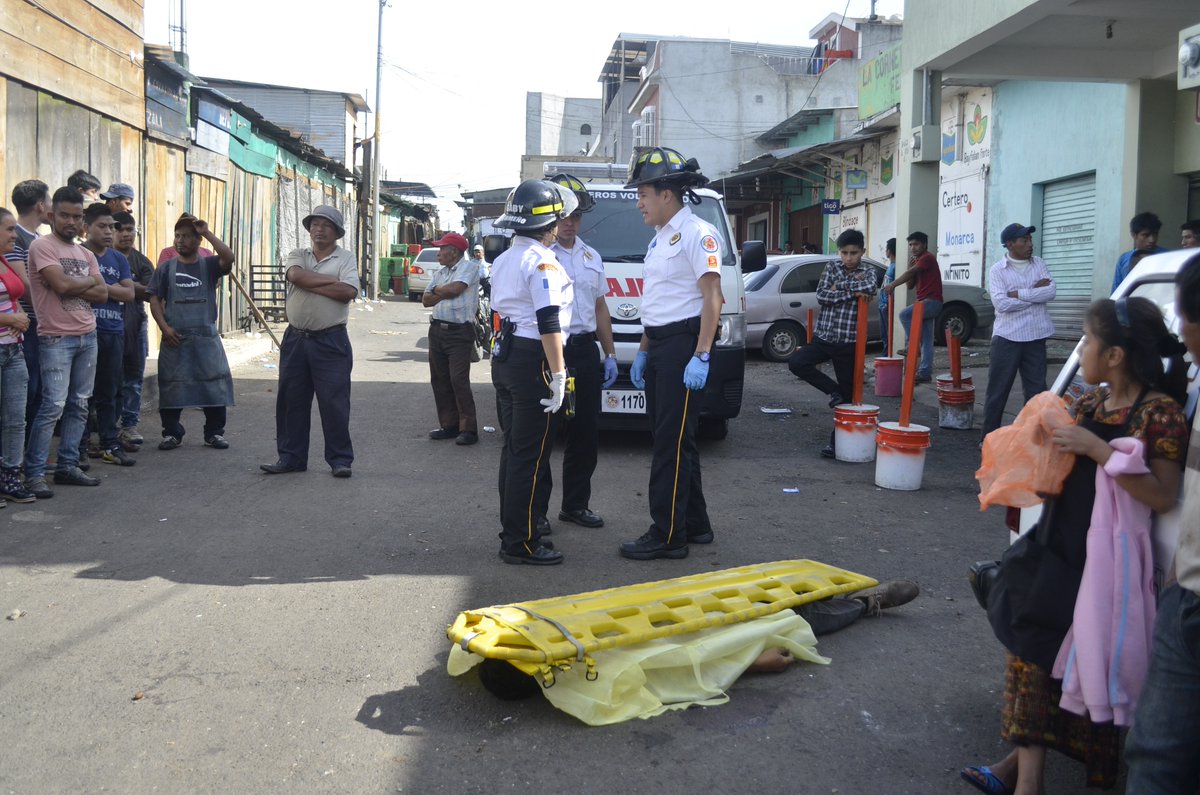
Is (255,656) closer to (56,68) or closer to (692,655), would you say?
(692,655)

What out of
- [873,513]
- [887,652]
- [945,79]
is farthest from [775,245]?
[887,652]

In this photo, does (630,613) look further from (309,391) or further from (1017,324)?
(1017,324)

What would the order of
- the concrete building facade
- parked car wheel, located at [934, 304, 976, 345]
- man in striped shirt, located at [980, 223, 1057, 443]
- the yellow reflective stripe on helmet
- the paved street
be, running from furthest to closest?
parked car wheel, located at [934, 304, 976, 345] < the concrete building facade < man in striped shirt, located at [980, 223, 1057, 443] < the yellow reflective stripe on helmet < the paved street

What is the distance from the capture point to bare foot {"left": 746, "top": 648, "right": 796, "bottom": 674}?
4.16 m

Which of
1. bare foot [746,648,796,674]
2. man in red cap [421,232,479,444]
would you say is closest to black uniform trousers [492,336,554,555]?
bare foot [746,648,796,674]

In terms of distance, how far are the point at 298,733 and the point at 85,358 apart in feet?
14.7

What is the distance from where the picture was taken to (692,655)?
13.0 ft

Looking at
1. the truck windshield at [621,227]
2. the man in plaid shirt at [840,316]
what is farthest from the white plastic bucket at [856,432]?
the truck windshield at [621,227]

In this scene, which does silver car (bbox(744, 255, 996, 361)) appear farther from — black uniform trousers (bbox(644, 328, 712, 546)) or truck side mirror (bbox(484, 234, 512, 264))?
black uniform trousers (bbox(644, 328, 712, 546))

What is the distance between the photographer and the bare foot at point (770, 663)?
4160 millimetres

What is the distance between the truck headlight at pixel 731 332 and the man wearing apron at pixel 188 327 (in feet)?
12.5

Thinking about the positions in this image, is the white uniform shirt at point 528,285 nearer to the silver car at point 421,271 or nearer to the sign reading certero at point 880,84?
the sign reading certero at point 880,84

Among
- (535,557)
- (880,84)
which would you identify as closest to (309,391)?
(535,557)

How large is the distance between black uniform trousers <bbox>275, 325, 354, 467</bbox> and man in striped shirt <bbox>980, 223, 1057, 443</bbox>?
16.3 ft
